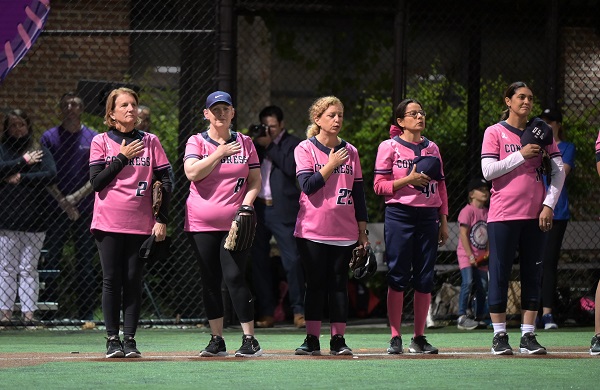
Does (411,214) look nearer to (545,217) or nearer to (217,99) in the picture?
(545,217)

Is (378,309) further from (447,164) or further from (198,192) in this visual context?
(198,192)

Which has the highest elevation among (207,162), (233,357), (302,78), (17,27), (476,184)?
(302,78)

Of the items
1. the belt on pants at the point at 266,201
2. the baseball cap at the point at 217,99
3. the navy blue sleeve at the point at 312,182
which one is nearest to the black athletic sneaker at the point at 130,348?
the navy blue sleeve at the point at 312,182

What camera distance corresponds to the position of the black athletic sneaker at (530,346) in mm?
8375

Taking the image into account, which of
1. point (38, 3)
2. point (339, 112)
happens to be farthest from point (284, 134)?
point (339, 112)

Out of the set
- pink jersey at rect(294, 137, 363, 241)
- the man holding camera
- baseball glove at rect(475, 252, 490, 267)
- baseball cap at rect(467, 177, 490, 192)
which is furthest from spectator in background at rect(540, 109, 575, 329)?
pink jersey at rect(294, 137, 363, 241)

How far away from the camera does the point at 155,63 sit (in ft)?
48.0

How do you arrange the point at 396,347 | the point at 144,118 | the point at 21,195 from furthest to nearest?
the point at 21,195
the point at 144,118
the point at 396,347

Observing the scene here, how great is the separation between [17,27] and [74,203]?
1.90m

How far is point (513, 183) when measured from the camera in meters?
8.47

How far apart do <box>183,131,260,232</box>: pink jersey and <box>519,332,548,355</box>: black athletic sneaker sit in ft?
7.06

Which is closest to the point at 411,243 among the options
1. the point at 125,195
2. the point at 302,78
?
the point at 125,195

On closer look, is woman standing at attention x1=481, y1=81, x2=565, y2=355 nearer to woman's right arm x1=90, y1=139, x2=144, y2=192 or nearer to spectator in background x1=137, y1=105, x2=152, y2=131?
woman's right arm x1=90, y1=139, x2=144, y2=192

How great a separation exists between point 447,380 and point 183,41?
6117 mm
